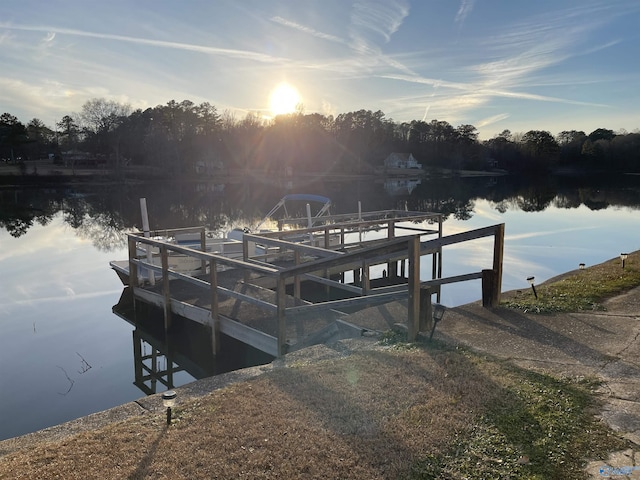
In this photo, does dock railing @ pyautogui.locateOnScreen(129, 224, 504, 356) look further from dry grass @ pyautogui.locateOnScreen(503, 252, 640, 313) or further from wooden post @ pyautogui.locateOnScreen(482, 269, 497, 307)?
dry grass @ pyautogui.locateOnScreen(503, 252, 640, 313)

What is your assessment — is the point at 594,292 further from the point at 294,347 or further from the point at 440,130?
the point at 440,130

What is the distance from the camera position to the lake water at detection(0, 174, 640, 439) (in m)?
8.09

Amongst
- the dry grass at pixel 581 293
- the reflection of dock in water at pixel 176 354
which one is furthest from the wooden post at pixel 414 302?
the reflection of dock in water at pixel 176 354

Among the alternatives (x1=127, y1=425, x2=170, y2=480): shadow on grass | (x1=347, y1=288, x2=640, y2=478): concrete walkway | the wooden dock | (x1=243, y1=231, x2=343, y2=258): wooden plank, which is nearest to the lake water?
the wooden dock

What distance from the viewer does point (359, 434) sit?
3.51m

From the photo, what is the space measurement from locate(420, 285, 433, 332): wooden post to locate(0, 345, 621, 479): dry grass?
1125 mm

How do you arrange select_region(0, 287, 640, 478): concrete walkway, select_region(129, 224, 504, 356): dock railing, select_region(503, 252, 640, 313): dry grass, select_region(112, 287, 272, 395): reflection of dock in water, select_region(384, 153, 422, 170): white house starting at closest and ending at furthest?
select_region(0, 287, 640, 478): concrete walkway < select_region(129, 224, 504, 356): dock railing < select_region(503, 252, 640, 313): dry grass < select_region(112, 287, 272, 395): reflection of dock in water < select_region(384, 153, 422, 170): white house

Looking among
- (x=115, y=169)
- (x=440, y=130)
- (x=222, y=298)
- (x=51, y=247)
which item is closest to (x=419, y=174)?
(x=440, y=130)

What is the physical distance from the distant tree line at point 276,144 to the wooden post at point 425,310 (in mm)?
65774

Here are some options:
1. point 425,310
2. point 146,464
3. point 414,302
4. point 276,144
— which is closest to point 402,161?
point 276,144

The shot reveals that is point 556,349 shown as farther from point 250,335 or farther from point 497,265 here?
point 250,335

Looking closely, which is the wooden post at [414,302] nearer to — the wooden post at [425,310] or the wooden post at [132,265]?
the wooden post at [425,310]

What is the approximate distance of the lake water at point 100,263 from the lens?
26.6 ft

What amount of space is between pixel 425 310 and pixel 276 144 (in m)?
81.5
